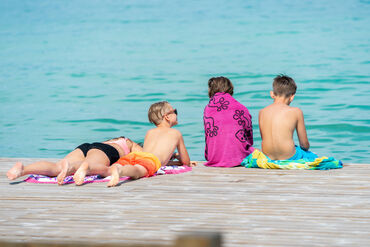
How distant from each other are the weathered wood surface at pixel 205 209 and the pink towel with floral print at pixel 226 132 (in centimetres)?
37

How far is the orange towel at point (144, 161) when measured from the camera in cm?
572

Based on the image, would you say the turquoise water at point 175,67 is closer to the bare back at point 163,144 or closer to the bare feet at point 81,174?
the bare back at point 163,144

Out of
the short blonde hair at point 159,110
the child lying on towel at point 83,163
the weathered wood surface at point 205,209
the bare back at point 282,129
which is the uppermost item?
the short blonde hair at point 159,110

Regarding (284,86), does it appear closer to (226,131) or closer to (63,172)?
(226,131)

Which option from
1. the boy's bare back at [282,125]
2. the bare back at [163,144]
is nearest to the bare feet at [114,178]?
the bare back at [163,144]

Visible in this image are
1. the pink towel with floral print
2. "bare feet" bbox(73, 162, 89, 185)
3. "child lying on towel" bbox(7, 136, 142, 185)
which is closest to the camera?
"bare feet" bbox(73, 162, 89, 185)

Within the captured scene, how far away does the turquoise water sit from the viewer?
1189 centimetres

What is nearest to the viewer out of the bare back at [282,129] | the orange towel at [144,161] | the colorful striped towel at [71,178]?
the colorful striped towel at [71,178]

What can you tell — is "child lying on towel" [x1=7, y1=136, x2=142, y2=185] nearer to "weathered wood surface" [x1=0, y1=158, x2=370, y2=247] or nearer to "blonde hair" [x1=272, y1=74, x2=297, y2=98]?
"weathered wood surface" [x1=0, y1=158, x2=370, y2=247]

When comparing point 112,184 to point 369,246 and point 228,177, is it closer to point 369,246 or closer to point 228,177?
point 228,177

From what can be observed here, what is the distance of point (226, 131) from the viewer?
6.22 meters

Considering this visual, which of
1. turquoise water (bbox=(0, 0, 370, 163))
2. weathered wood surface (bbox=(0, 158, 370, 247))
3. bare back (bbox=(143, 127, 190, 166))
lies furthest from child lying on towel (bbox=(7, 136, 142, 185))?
turquoise water (bbox=(0, 0, 370, 163))

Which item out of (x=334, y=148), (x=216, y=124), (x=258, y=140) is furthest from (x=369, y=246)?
(x=258, y=140)

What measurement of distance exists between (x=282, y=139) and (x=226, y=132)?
0.58m
